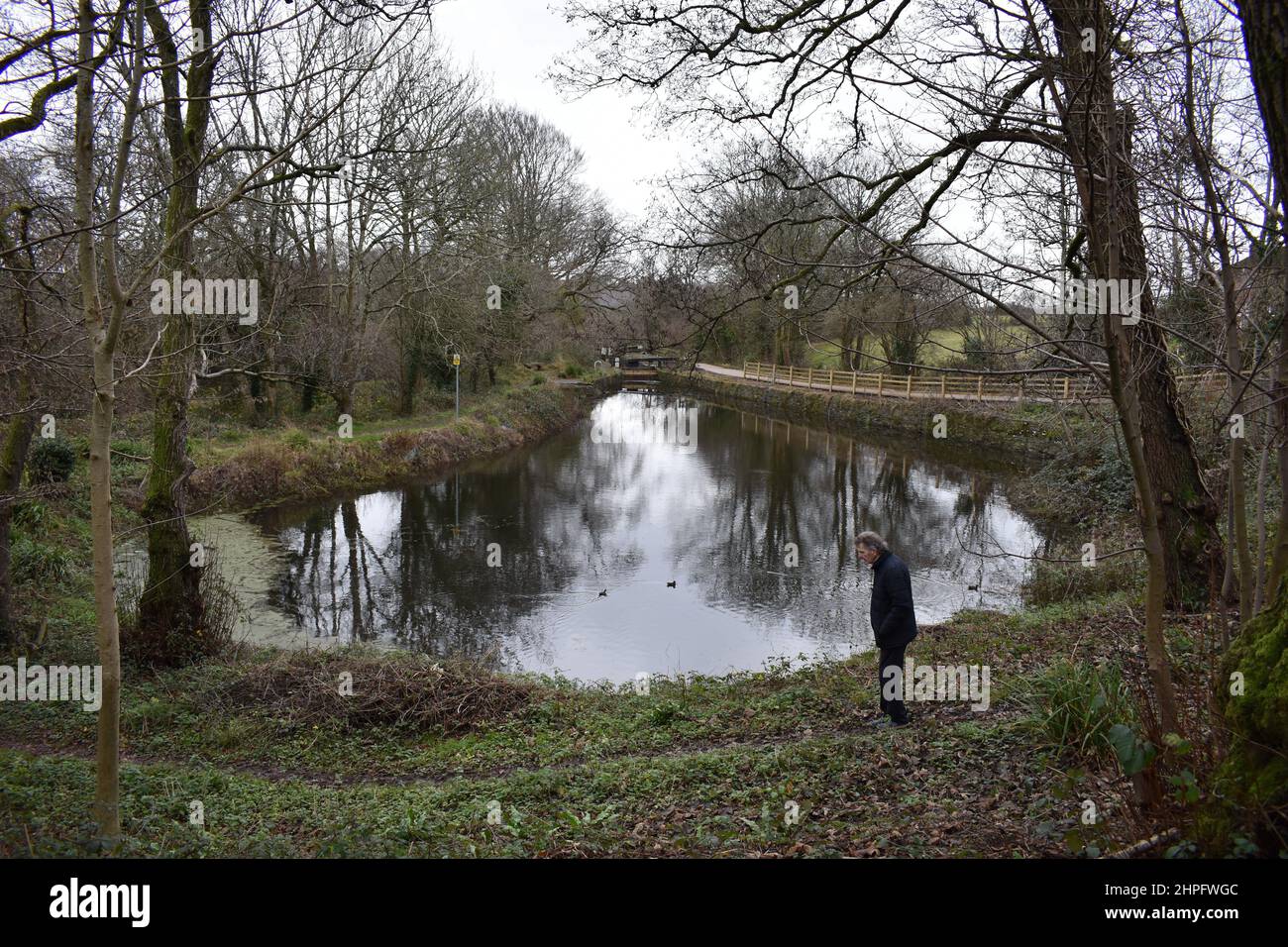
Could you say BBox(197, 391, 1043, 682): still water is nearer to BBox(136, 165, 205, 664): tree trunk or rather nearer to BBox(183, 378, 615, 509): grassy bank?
BBox(183, 378, 615, 509): grassy bank

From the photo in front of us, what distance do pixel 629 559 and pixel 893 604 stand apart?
10.0 metres

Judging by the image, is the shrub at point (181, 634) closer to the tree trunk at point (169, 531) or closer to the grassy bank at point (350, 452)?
the tree trunk at point (169, 531)

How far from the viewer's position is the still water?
464 inches

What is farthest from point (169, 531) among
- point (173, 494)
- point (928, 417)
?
point (928, 417)

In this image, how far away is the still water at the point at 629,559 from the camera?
1180cm

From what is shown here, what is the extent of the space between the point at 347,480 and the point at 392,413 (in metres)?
6.40

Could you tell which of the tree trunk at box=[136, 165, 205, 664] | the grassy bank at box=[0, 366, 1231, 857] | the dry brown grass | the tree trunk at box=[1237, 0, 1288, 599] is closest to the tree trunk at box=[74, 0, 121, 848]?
the grassy bank at box=[0, 366, 1231, 857]

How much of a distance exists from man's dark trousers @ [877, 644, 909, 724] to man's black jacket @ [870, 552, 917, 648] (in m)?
0.08

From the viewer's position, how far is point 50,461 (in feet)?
47.1

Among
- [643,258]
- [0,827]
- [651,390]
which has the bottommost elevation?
[0,827]

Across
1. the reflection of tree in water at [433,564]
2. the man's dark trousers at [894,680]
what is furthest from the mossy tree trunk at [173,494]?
the man's dark trousers at [894,680]

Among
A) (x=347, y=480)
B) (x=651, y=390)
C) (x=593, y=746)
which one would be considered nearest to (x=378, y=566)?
(x=347, y=480)

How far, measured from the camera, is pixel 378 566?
15227mm
